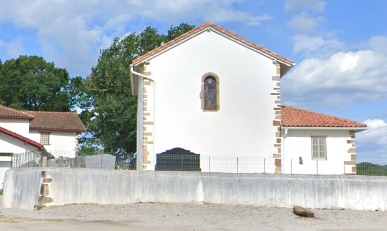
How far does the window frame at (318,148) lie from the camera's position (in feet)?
84.0

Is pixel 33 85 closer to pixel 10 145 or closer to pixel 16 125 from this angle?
pixel 16 125

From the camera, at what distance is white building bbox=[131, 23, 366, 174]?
80.2 ft

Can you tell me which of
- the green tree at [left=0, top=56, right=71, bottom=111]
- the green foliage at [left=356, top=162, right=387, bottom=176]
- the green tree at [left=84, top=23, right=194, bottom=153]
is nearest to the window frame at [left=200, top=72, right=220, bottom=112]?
the green foliage at [left=356, top=162, right=387, bottom=176]

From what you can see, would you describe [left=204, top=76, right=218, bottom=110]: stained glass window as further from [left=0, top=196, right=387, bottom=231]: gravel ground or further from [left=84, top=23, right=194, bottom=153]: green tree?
[left=84, top=23, right=194, bottom=153]: green tree

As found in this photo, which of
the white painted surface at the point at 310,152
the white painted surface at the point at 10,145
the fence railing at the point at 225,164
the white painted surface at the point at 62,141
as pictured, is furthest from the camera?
the white painted surface at the point at 62,141

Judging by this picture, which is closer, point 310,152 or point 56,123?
point 310,152

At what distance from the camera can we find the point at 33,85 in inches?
2410

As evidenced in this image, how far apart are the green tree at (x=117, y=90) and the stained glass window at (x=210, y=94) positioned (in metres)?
25.5

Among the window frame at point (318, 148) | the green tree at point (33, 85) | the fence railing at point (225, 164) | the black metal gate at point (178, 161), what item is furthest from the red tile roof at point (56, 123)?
the window frame at point (318, 148)

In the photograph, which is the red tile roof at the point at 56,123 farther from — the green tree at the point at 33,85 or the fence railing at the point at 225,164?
the fence railing at the point at 225,164

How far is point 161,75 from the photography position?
25.0 meters

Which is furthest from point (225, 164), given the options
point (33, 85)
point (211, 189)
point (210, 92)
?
point (33, 85)

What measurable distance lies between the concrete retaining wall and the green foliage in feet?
7.14

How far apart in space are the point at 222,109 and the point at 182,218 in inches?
381
